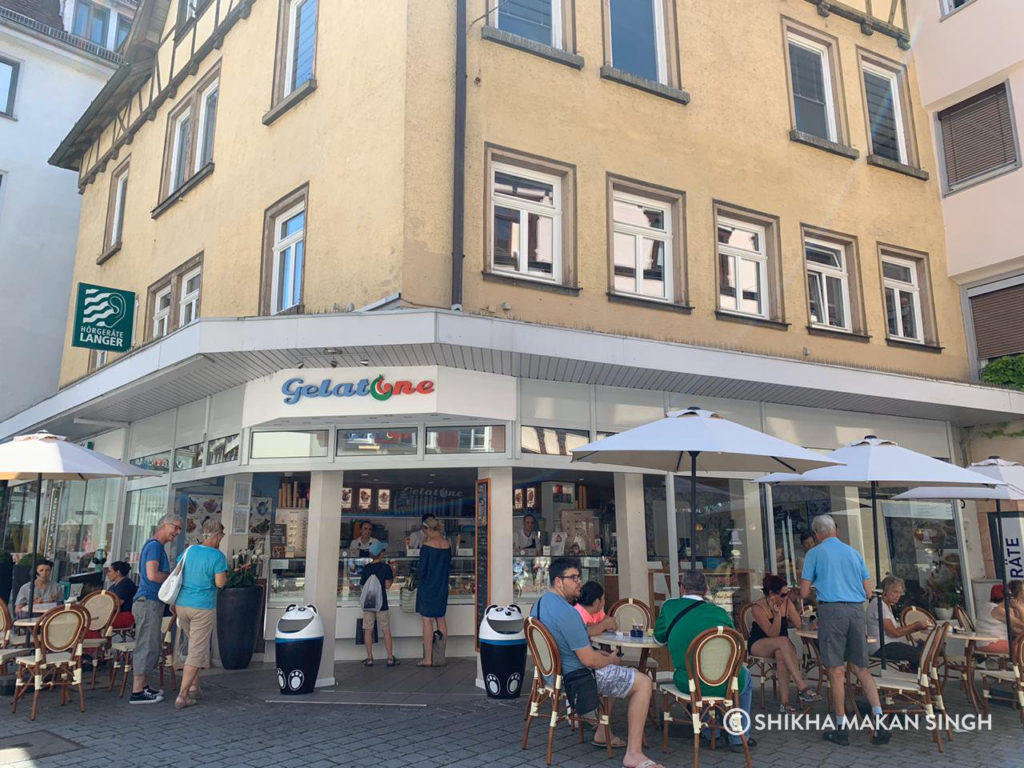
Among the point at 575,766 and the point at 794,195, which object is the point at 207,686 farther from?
the point at 794,195

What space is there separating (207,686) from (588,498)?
232 inches

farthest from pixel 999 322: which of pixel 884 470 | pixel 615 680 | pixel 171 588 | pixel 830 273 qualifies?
pixel 171 588

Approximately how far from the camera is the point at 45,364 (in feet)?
68.7

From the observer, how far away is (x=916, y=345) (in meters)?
12.7

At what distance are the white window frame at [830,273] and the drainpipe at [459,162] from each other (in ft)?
18.8

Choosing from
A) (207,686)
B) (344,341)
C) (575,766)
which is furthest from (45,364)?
(575,766)

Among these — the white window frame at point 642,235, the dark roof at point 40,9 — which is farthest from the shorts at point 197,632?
the dark roof at point 40,9

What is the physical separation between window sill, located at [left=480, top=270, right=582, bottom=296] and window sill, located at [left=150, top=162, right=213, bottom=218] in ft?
20.1

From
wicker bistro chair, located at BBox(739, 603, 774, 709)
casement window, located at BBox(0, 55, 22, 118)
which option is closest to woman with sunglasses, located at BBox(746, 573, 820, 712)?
wicker bistro chair, located at BBox(739, 603, 774, 709)

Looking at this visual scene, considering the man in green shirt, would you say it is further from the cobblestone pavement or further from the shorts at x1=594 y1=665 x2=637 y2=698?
the cobblestone pavement

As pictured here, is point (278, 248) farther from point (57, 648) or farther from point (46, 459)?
point (57, 648)

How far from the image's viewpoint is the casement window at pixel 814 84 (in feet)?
41.7

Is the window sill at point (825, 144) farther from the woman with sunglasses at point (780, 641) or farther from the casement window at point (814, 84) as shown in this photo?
the woman with sunglasses at point (780, 641)

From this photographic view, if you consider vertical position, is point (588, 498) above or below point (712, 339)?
below
